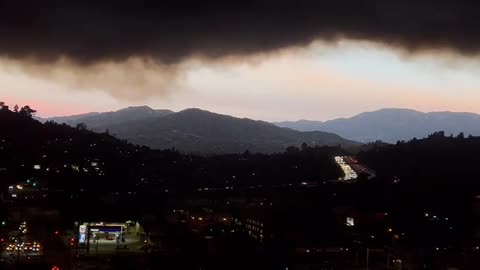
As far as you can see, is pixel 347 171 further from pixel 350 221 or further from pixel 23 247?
pixel 23 247

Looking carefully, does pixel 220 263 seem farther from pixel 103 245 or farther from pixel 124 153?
pixel 124 153

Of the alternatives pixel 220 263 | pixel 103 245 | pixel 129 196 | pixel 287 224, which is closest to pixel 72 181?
pixel 129 196

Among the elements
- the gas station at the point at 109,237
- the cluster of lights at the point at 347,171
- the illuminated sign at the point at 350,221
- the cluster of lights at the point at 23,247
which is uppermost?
the cluster of lights at the point at 347,171

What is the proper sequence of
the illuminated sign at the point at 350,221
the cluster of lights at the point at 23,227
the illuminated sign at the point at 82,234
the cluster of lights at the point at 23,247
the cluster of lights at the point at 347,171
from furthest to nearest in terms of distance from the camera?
the cluster of lights at the point at 347,171 < the illuminated sign at the point at 350,221 < the cluster of lights at the point at 23,227 < the illuminated sign at the point at 82,234 < the cluster of lights at the point at 23,247

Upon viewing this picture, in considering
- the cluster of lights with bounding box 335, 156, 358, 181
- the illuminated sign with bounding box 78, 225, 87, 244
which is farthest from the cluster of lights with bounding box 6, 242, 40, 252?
the cluster of lights with bounding box 335, 156, 358, 181

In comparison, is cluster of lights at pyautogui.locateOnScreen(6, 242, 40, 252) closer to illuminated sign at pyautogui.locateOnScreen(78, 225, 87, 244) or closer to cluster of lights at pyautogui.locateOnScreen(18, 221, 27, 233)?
illuminated sign at pyautogui.locateOnScreen(78, 225, 87, 244)

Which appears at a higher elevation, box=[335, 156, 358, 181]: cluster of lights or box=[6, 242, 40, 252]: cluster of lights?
box=[335, 156, 358, 181]: cluster of lights

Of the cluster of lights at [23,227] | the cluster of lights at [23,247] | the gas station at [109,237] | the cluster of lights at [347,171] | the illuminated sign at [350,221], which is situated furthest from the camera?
the cluster of lights at [347,171]

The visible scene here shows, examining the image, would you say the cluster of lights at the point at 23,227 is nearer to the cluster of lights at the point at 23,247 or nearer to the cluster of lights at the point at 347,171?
the cluster of lights at the point at 23,247

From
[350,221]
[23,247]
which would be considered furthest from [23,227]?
[350,221]

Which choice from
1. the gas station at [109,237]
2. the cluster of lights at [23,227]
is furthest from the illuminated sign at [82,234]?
the cluster of lights at [23,227]

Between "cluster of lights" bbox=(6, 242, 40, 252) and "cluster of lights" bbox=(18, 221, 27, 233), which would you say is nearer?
"cluster of lights" bbox=(6, 242, 40, 252)

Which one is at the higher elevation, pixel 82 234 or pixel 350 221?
pixel 350 221
